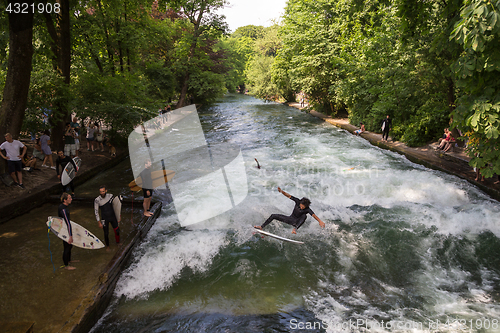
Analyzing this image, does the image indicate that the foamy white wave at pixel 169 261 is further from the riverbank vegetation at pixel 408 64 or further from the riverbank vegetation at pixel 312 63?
the riverbank vegetation at pixel 408 64

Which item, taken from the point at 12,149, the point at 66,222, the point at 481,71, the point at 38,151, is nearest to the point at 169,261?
the point at 66,222

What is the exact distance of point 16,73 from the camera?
8797mm

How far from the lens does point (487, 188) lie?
1002 centimetres

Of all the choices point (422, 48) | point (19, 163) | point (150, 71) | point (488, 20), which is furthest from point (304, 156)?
point (150, 71)

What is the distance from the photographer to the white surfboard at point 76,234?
5.68 meters

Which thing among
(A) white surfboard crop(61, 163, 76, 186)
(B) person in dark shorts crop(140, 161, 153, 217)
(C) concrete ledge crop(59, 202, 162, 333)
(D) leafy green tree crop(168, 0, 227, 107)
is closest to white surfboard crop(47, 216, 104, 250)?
(C) concrete ledge crop(59, 202, 162, 333)

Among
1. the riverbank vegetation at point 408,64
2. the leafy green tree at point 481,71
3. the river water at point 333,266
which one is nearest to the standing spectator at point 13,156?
the river water at point 333,266

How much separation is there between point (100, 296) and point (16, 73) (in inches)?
287

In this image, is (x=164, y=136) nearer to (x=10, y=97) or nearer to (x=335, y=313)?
(x=10, y=97)

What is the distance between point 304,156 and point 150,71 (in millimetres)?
17134

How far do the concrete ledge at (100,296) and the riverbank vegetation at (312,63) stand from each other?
5771 millimetres

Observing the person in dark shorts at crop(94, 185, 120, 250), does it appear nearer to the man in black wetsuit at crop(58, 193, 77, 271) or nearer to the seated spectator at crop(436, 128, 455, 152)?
the man in black wetsuit at crop(58, 193, 77, 271)

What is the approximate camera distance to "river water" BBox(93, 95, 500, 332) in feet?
17.8

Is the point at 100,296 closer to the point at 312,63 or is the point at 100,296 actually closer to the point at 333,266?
the point at 333,266
